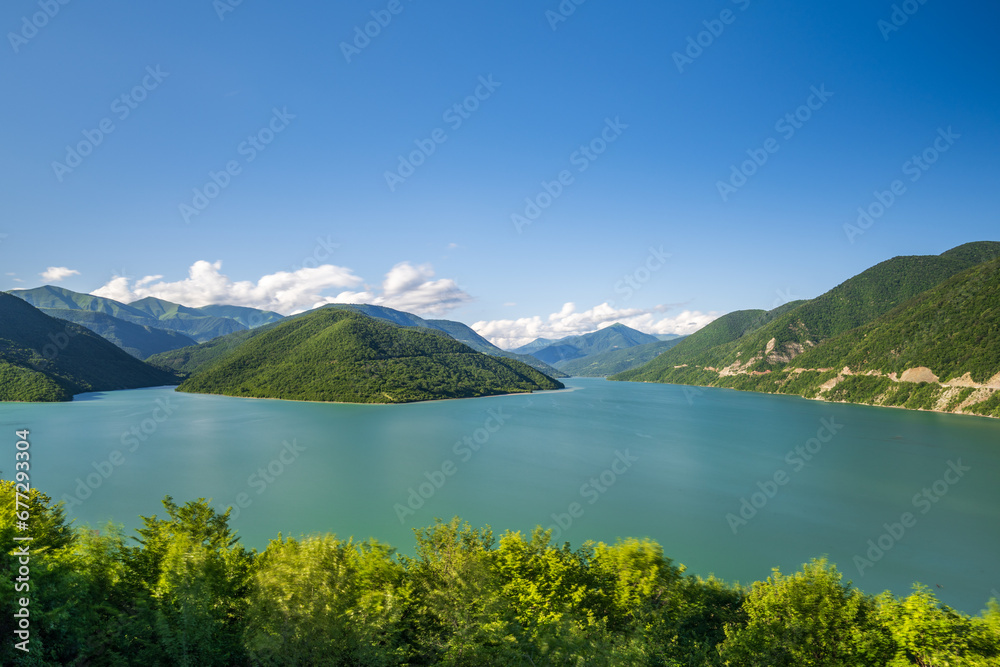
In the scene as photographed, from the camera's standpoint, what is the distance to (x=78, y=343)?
134 m

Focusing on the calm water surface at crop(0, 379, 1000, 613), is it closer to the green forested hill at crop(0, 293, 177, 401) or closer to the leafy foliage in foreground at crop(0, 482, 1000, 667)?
the leafy foliage in foreground at crop(0, 482, 1000, 667)

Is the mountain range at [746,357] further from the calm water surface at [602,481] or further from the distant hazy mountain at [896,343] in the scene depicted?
the calm water surface at [602,481]

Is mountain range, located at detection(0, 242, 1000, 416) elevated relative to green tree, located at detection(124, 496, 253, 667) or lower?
elevated

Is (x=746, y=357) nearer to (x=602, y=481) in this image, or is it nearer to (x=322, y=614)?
(x=602, y=481)

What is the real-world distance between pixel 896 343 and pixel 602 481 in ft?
333

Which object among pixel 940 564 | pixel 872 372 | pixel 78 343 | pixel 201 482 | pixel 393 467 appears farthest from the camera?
pixel 78 343

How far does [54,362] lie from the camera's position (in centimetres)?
11462

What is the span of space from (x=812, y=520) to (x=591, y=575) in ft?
76.7

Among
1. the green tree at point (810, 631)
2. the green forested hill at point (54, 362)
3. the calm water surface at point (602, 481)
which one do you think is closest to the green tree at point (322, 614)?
the green tree at point (810, 631)

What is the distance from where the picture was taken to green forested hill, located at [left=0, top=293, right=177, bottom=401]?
9794 cm

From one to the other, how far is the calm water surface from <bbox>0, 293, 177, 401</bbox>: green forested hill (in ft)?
99.2

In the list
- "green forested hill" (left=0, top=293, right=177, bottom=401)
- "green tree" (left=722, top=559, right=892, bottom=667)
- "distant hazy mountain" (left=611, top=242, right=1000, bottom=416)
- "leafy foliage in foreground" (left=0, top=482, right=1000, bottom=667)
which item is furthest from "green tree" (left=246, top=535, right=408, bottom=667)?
"green forested hill" (left=0, top=293, right=177, bottom=401)

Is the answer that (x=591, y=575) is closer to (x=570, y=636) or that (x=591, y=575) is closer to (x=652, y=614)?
(x=652, y=614)

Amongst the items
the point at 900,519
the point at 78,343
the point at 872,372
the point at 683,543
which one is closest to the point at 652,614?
the point at 683,543
